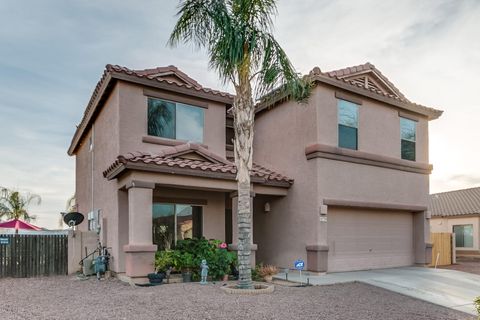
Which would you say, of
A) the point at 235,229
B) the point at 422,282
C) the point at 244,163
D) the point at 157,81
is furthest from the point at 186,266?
the point at 422,282

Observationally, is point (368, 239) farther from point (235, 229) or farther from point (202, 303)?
point (202, 303)

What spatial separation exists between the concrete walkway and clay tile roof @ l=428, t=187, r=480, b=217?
35.4 ft

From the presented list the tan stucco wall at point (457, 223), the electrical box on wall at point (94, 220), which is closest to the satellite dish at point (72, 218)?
the electrical box on wall at point (94, 220)

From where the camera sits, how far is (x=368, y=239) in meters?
15.3

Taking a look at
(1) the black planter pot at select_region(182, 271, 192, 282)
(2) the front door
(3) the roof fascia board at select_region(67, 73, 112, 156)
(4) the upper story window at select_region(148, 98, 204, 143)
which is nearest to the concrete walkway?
(1) the black planter pot at select_region(182, 271, 192, 282)

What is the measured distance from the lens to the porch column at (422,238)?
653 inches

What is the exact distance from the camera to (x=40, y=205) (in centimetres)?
2783

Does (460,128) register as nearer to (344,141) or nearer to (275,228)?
(344,141)

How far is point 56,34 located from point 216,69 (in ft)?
24.5

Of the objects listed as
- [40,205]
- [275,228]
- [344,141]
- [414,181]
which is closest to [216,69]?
[344,141]

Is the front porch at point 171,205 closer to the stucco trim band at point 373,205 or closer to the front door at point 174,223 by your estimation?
the front door at point 174,223

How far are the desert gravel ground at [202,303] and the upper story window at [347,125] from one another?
553 centimetres

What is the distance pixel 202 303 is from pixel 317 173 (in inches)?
272

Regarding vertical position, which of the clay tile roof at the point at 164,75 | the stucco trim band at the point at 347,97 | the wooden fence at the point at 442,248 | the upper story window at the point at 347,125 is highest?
the clay tile roof at the point at 164,75
